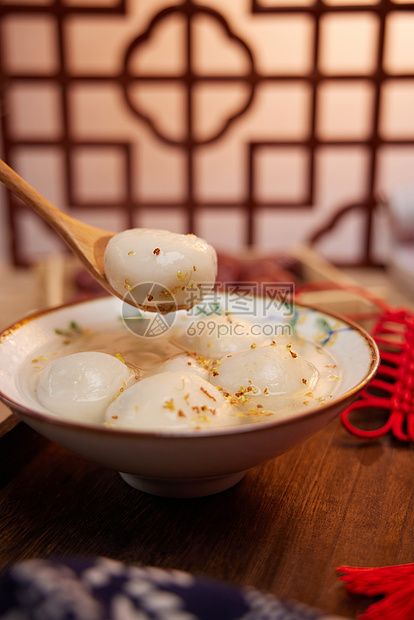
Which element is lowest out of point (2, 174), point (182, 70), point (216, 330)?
point (216, 330)

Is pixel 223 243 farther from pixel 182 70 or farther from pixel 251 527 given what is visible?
pixel 251 527

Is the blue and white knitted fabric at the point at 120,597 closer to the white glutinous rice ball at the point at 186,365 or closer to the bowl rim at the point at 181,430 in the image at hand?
the bowl rim at the point at 181,430

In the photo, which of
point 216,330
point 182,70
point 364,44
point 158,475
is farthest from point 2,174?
point 364,44

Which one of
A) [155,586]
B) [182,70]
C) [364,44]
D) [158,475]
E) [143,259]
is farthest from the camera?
[364,44]

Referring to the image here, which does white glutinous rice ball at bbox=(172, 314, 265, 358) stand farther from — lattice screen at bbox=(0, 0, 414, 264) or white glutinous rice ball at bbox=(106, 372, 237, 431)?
lattice screen at bbox=(0, 0, 414, 264)

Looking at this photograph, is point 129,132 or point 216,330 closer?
point 216,330

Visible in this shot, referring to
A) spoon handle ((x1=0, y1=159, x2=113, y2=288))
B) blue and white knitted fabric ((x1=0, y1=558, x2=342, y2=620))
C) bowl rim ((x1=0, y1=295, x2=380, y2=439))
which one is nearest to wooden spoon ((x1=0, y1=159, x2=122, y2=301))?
spoon handle ((x1=0, y1=159, x2=113, y2=288))

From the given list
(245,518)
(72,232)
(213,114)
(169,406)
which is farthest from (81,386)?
(213,114)
